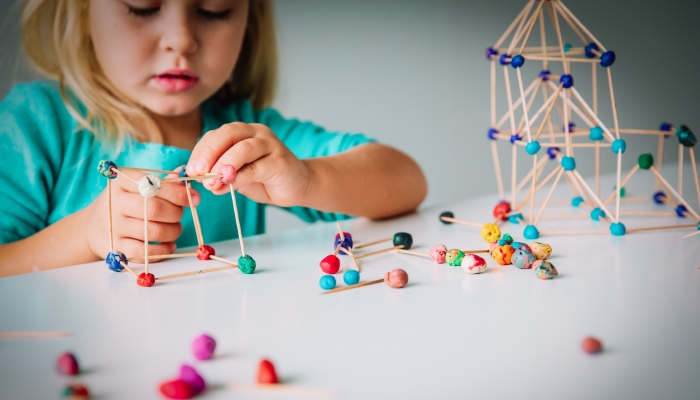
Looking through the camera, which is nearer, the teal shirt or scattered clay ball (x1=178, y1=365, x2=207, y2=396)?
scattered clay ball (x1=178, y1=365, x2=207, y2=396)

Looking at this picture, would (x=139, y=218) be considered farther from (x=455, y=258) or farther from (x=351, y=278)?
(x=455, y=258)

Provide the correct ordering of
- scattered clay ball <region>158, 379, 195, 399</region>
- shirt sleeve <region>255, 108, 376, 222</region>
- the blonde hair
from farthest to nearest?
shirt sleeve <region>255, 108, 376, 222</region> < the blonde hair < scattered clay ball <region>158, 379, 195, 399</region>

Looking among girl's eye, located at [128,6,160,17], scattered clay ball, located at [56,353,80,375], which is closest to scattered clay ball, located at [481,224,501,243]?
scattered clay ball, located at [56,353,80,375]

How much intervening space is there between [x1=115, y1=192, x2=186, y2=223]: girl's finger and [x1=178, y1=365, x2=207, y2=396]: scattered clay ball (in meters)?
0.43

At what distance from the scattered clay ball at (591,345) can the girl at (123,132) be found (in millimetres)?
542

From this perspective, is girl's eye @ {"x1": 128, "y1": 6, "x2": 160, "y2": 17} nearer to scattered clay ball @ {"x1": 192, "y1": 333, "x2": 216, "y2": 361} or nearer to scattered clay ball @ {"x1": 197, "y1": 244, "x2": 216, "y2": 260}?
scattered clay ball @ {"x1": 197, "y1": 244, "x2": 216, "y2": 260}

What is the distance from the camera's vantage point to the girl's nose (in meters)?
1.10

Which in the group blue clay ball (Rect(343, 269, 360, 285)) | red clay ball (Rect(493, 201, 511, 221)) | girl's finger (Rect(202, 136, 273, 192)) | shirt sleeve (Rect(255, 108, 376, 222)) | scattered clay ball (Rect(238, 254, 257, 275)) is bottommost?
blue clay ball (Rect(343, 269, 360, 285))

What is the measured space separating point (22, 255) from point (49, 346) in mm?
541

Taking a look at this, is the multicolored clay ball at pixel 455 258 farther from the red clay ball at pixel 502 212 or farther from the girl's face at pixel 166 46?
the girl's face at pixel 166 46

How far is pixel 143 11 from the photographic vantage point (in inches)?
43.5

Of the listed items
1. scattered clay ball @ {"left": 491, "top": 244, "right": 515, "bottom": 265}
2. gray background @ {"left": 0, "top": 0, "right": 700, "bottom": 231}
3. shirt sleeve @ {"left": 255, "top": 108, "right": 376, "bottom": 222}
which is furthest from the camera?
gray background @ {"left": 0, "top": 0, "right": 700, "bottom": 231}

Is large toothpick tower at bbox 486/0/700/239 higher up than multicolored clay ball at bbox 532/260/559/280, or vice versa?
large toothpick tower at bbox 486/0/700/239

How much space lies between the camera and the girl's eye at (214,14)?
1167mm
